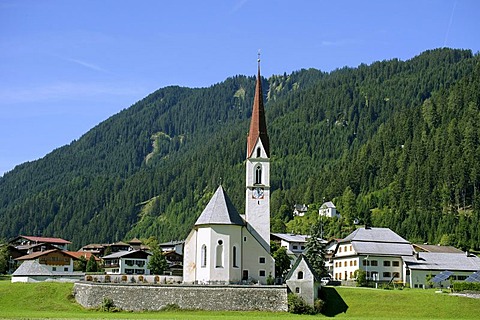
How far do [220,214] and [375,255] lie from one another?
36.4m

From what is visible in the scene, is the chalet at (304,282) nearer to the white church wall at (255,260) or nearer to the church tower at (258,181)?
the white church wall at (255,260)

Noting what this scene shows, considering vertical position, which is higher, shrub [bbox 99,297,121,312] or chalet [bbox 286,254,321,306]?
chalet [bbox 286,254,321,306]

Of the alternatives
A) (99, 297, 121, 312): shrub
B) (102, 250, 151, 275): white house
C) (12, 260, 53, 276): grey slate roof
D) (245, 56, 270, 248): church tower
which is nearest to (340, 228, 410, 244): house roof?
(245, 56, 270, 248): church tower

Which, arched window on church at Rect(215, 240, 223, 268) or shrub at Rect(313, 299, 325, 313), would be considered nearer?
shrub at Rect(313, 299, 325, 313)

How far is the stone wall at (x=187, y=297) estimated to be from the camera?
244 ft

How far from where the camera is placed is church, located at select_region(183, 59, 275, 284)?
3314 inches

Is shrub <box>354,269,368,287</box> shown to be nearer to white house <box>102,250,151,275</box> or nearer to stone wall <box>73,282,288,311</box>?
stone wall <box>73,282,288,311</box>

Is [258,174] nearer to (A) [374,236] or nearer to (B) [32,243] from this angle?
(A) [374,236]

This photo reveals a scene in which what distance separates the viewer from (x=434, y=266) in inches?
4395

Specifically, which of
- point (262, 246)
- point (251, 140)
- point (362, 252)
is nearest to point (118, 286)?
point (262, 246)

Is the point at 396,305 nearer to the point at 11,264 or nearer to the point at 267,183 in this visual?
the point at 267,183

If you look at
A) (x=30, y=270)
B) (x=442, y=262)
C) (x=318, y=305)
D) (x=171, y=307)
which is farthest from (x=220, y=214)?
(x=442, y=262)

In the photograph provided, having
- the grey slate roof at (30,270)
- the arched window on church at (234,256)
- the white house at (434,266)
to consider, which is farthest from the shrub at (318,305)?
the grey slate roof at (30,270)

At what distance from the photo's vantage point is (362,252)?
111m
